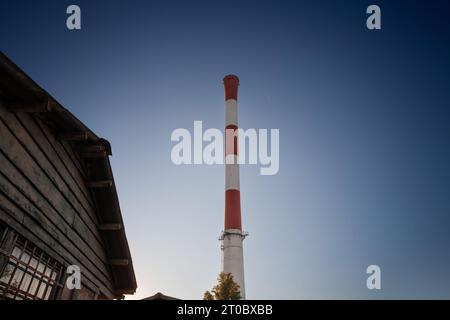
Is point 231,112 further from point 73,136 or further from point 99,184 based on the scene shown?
point 73,136

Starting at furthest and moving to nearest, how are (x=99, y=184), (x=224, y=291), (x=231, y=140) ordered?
(x=231, y=140) → (x=224, y=291) → (x=99, y=184)

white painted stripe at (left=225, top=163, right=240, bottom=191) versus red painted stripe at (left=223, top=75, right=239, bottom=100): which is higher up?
red painted stripe at (left=223, top=75, right=239, bottom=100)

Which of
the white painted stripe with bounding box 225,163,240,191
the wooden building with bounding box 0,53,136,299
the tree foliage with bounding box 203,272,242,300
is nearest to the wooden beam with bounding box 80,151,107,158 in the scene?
the wooden building with bounding box 0,53,136,299

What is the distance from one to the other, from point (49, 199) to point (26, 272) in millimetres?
1134

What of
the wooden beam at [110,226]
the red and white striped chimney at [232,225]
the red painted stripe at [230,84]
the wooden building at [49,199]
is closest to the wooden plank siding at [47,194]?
the wooden building at [49,199]

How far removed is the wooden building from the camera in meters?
4.42

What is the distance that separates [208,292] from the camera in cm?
1923

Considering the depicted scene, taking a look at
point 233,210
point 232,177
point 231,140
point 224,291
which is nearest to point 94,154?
point 224,291

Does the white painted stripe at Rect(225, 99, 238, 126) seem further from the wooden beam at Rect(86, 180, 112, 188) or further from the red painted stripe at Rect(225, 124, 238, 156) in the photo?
the wooden beam at Rect(86, 180, 112, 188)

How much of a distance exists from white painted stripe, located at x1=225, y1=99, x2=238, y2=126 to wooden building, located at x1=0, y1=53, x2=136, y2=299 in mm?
22876

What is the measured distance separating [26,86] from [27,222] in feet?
6.36

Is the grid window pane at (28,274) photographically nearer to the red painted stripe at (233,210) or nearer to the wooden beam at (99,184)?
the wooden beam at (99,184)

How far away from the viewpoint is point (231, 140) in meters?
29.6
